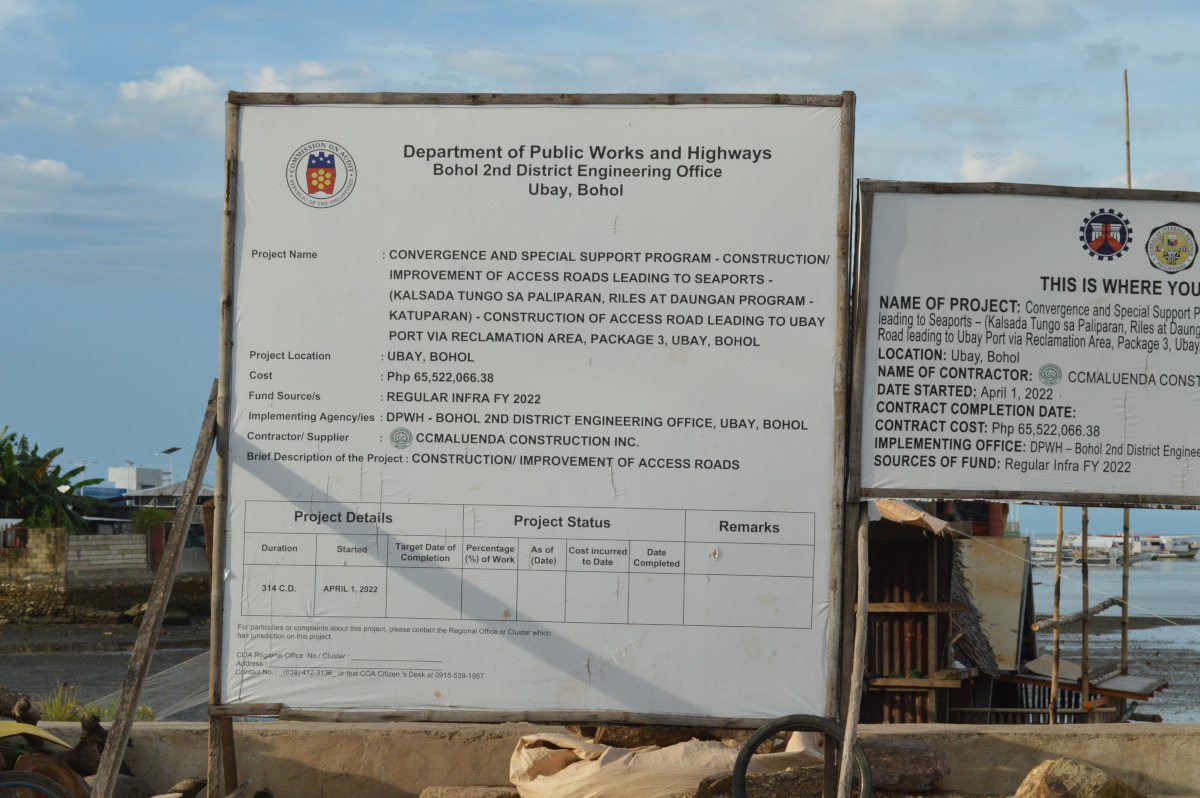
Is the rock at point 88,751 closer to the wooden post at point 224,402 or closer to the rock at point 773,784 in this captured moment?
the wooden post at point 224,402

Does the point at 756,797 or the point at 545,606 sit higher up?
the point at 545,606

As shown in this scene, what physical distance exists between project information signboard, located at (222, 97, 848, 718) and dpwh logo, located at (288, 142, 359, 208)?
1 centimetres

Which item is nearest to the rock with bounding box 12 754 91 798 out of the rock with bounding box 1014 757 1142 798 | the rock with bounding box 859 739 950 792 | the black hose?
the black hose

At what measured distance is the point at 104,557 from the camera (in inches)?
1340

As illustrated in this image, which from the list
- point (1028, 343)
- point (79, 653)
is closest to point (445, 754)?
point (1028, 343)

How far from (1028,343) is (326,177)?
3380 mm

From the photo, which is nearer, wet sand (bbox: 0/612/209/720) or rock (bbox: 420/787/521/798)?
rock (bbox: 420/787/521/798)

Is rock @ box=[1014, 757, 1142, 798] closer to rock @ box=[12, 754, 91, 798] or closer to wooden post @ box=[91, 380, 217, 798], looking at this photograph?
wooden post @ box=[91, 380, 217, 798]

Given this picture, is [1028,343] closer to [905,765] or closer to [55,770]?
[905,765]

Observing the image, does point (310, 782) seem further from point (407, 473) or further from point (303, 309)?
point (303, 309)

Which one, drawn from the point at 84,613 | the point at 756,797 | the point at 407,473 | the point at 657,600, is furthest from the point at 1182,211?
the point at 84,613

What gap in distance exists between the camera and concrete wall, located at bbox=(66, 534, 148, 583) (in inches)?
1305

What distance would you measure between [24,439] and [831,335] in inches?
1628

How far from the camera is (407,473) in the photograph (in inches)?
181
